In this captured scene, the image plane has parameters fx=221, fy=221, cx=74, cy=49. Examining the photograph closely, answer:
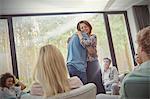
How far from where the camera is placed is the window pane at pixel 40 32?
1445 millimetres

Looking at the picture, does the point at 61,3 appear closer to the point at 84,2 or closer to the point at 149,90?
the point at 84,2

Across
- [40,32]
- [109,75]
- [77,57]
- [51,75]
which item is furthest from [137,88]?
[40,32]

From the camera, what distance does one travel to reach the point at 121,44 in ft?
5.07

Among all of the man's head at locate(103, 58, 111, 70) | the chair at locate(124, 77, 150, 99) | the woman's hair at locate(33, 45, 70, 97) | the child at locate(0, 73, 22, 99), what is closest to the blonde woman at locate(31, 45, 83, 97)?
the woman's hair at locate(33, 45, 70, 97)

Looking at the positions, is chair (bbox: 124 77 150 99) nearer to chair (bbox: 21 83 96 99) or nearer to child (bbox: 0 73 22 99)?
chair (bbox: 21 83 96 99)

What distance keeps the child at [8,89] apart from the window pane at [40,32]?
0.53 feet

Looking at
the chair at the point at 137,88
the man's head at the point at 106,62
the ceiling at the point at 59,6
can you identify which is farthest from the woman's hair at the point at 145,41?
the ceiling at the point at 59,6

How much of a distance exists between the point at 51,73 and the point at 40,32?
0.88 m

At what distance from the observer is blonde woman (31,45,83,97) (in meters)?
0.74

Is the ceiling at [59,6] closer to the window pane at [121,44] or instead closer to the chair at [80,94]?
the window pane at [121,44]

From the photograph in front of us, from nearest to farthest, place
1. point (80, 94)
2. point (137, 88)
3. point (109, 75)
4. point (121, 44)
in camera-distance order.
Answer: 1. point (137, 88)
2. point (80, 94)
3. point (109, 75)
4. point (121, 44)

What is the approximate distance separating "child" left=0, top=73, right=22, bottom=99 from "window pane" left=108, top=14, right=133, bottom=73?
594 mm

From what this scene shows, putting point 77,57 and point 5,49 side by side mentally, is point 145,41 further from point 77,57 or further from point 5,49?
point 5,49

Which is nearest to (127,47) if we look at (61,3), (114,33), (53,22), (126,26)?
(126,26)
